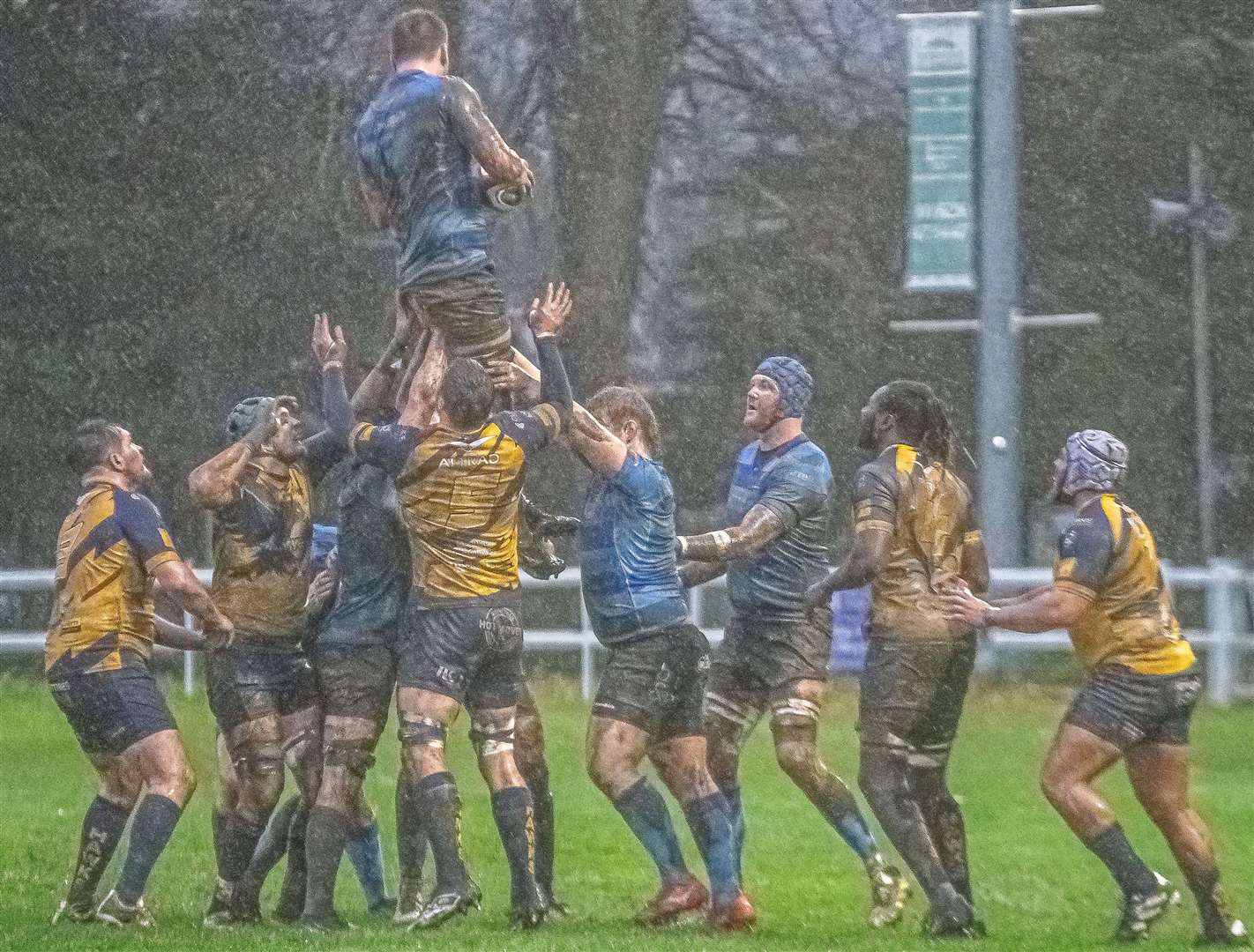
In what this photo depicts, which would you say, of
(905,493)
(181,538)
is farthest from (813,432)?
(905,493)

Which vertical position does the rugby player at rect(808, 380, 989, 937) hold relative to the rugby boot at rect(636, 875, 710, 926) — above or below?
above

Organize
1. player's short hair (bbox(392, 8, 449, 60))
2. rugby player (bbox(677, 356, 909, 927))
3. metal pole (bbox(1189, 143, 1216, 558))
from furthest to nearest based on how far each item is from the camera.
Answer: metal pole (bbox(1189, 143, 1216, 558)) → rugby player (bbox(677, 356, 909, 927)) → player's short hair (bbox(392, 8, 449, 60))

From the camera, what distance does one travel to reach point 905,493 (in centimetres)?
1006

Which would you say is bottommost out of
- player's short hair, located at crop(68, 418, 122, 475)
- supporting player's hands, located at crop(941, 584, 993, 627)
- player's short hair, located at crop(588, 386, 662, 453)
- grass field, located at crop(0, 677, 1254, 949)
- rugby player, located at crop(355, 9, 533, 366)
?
grass field, located at crop(0, 677, 1254, 949)

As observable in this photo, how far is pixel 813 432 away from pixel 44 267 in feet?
28.6

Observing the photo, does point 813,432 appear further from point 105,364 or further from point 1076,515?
point 1076,515

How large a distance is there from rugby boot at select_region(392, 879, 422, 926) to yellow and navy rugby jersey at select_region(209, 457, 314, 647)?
1089 mm

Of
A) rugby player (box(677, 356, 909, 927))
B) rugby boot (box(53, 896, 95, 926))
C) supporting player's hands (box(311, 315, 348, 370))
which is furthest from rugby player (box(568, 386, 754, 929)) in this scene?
rugby boot (box(53, 896, 95, 926))

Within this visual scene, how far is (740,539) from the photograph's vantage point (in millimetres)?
10227

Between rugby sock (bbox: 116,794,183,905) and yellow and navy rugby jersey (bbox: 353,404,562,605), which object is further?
rugby sock (bbox: 116,794,183,905)

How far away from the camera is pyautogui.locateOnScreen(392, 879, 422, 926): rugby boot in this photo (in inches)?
401

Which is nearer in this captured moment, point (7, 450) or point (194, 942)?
point (194, 942)

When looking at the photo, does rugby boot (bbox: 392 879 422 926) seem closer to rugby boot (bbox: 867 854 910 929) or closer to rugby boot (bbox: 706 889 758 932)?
rugby boot (bbox: 706 889 758 932)

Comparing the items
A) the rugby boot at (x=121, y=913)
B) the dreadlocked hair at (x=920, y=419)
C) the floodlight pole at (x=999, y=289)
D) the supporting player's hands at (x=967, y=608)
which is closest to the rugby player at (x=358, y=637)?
the rugby boot at (x=121, y=913)
